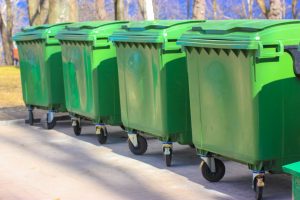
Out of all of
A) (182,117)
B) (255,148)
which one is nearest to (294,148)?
(255,148)

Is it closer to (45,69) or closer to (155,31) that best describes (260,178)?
(155,31)

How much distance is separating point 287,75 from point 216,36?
77cm

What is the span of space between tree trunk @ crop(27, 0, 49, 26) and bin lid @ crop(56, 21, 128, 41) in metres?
11.5

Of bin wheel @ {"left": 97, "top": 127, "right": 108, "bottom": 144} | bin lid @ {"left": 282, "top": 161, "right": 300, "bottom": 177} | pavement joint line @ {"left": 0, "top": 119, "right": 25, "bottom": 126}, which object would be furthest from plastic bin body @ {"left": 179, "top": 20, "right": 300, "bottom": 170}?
pavement joint line @ {"left": 0, "top": 119, "right": 25, "bottom": 126}

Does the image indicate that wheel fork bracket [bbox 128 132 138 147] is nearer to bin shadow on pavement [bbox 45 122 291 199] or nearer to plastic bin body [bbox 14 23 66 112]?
bin shadow on pavement [bbox 45 122 291 199]

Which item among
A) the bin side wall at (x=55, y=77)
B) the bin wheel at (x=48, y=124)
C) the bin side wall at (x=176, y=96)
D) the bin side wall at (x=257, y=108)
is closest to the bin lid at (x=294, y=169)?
the bin side wall at (x=257, y=108)

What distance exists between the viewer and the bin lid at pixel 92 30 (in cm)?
898

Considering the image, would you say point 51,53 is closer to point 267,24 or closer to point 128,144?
point 128,144

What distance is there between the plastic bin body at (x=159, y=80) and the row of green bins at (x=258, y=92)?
1003 mm

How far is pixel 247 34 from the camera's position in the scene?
6133 millimetres

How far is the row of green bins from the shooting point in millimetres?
6043

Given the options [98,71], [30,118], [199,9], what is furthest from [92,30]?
[199,9]

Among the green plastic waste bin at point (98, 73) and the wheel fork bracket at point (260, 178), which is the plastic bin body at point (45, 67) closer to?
the green plastic waste bin at point (98, 73)

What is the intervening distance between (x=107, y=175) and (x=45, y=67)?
10.9 ft
